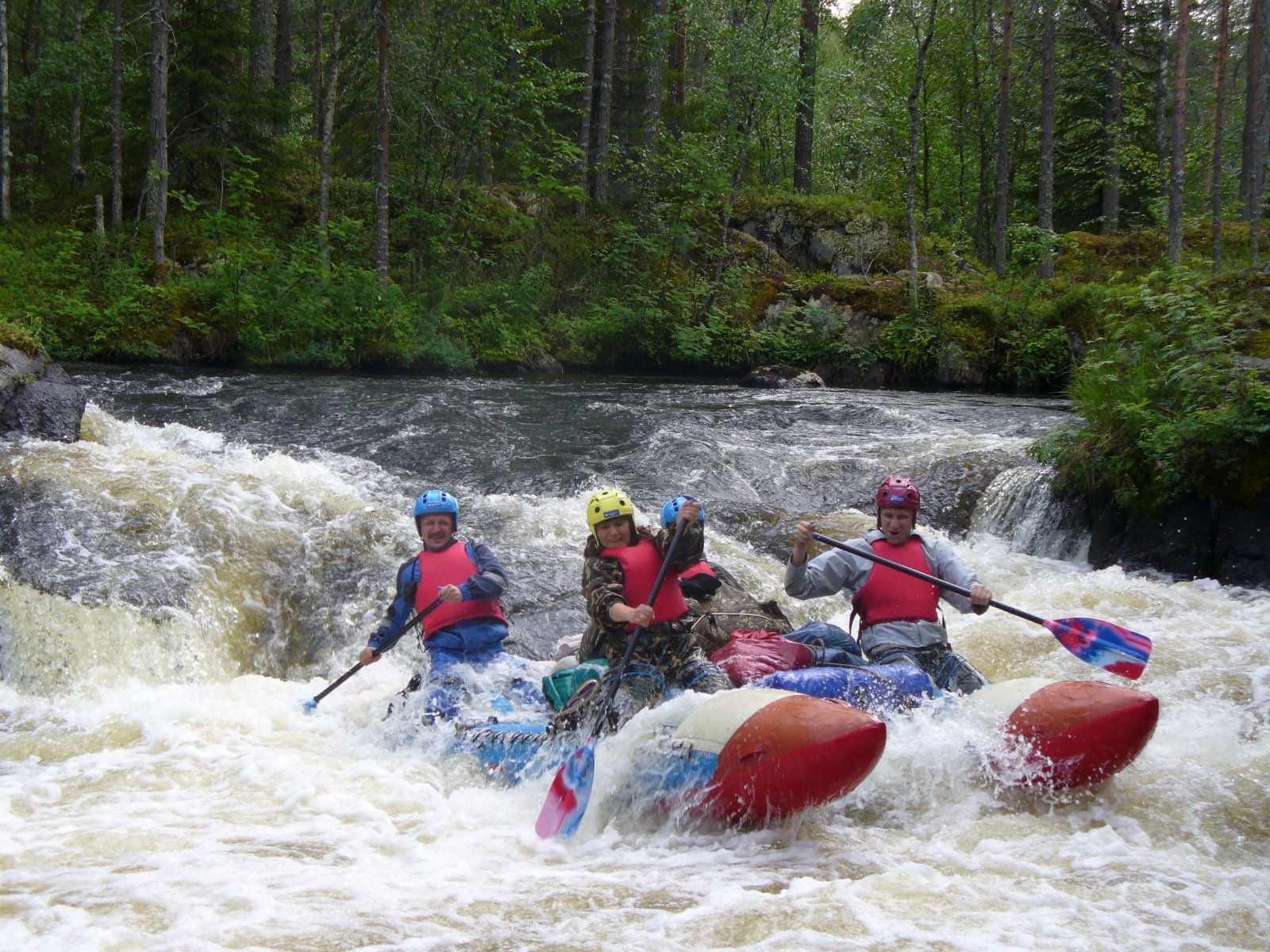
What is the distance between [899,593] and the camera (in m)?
5.10

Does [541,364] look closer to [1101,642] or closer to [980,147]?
[1101,642]

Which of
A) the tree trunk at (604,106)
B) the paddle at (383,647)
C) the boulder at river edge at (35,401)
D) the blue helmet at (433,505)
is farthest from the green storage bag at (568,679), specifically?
the tree trunk at (604,106)

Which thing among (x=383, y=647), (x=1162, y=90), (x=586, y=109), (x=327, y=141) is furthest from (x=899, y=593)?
(x=1162, y=90)

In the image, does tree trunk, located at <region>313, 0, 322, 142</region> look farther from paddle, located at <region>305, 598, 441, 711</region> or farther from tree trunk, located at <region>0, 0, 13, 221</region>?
paddle, located at <region>305, 598, 441, 711</region>

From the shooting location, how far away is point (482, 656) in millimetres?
5492

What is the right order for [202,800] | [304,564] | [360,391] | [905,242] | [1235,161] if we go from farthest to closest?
1. [1235,161]
2. [905,242]
3. [360,391]
4. [304,564]
5. [202,800]

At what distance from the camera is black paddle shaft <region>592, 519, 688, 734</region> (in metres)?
4.38

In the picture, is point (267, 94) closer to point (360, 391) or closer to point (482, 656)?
point (360, 391)

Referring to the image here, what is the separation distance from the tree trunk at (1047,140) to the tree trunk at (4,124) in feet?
56.4

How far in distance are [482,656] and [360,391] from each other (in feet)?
25.3

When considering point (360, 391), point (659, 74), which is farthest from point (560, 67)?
point (360, 391)

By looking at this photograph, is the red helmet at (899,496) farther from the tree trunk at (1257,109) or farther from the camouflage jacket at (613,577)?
the tree trunk at (1257,109)

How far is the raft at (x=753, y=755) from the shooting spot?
3580mm

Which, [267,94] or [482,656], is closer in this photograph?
[482,656]
